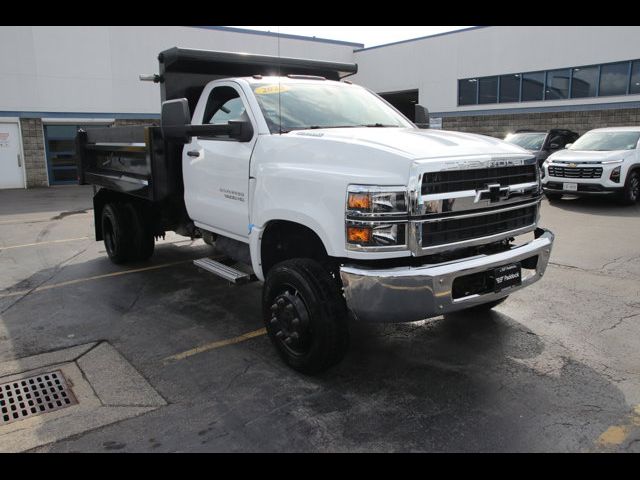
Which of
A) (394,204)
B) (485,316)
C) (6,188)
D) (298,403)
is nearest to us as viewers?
(394,204)

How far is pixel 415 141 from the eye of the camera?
3.81 m

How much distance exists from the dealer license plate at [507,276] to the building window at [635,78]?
1739 cm

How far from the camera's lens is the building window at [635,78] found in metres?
17.7

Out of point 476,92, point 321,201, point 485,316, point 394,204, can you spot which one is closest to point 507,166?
point 394,204

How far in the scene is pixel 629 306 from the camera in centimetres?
531

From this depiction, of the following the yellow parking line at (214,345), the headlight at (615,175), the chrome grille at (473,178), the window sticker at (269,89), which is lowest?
the yellow parking line at (214,345)

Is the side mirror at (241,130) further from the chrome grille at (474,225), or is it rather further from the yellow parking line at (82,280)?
the yellow parking line at (82,280)

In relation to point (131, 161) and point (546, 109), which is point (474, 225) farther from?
point (546, 109)

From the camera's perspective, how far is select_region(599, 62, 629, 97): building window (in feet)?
59.2

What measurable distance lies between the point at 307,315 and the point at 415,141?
1.45m

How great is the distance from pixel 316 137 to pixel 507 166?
54.9 inches

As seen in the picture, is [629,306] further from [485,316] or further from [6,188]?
[6,188]

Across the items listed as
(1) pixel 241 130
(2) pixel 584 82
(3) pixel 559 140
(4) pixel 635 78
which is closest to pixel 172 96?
(1) pixel 241 130

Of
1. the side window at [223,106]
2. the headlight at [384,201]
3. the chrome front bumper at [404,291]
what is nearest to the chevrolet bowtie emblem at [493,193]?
the chrome front bumper at [404,291]
